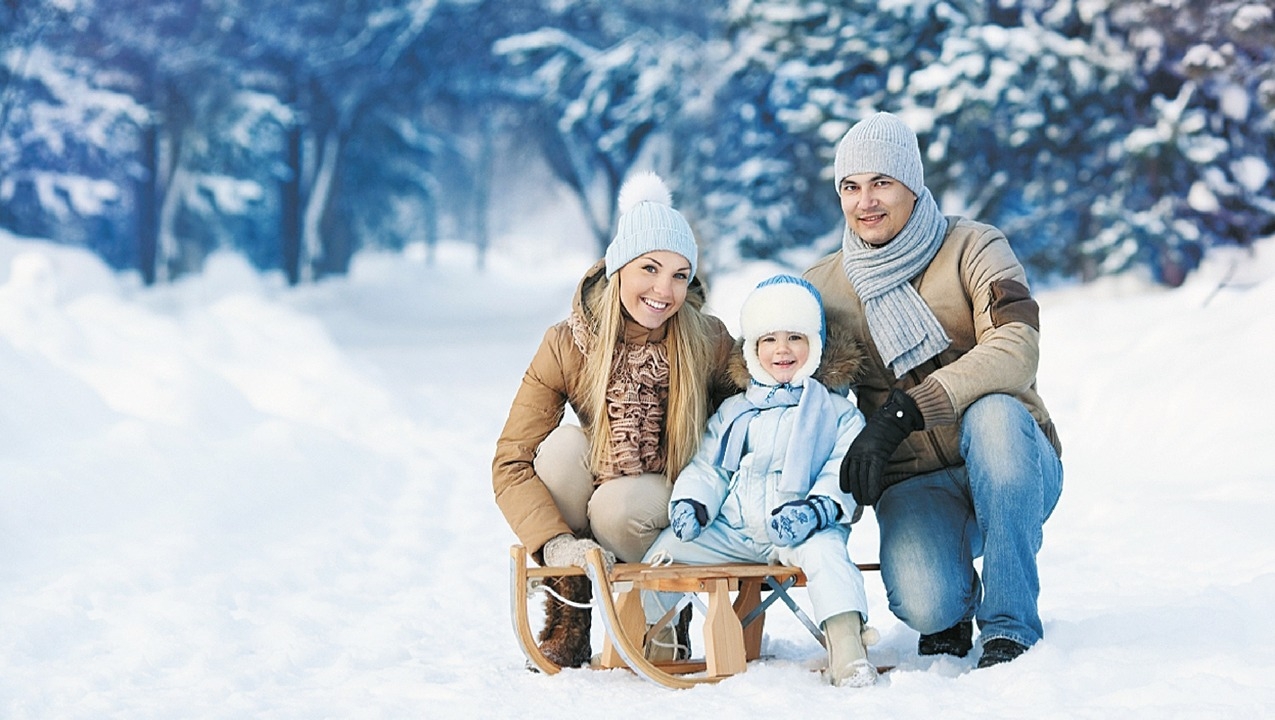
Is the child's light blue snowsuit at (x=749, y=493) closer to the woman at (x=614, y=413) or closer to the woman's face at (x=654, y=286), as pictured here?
the woman at (x=614, y=413)

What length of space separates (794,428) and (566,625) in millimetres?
755

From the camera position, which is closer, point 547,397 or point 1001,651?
point 1001,651

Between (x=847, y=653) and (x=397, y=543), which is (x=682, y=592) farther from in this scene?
(x=397, y=543)

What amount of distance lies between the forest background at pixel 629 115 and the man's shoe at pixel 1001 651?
9.55 metres

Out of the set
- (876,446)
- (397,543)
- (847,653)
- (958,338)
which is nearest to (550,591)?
(847,653)

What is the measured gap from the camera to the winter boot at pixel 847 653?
2893mm

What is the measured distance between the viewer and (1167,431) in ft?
21.3

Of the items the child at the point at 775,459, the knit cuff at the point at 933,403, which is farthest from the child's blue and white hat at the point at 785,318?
the knit cuff at the point at 933,403

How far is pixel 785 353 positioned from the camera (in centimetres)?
333

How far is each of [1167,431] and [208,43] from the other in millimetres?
19502

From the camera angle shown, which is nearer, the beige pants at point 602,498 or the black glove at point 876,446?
the black glove at point 876,446

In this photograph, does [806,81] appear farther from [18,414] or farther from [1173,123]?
[18,414]

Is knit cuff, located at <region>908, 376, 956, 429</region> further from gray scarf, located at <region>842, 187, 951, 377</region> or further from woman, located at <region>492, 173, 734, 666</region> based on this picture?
woman, located at <region>492, 173, 734, 666</region>

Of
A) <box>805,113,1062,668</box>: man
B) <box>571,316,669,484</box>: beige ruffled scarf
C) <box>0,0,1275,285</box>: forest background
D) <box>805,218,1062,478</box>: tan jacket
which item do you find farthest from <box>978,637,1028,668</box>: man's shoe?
<box>0,0,1275,285</box>: forest background
